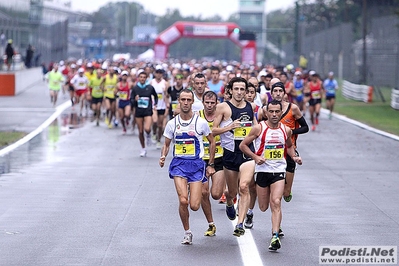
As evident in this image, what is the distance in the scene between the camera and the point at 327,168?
768 inches

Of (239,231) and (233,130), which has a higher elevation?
(233,130)

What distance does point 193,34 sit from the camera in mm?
80875

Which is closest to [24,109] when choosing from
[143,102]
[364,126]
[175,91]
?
[364,126]

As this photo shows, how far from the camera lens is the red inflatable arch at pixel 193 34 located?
79.6 meters

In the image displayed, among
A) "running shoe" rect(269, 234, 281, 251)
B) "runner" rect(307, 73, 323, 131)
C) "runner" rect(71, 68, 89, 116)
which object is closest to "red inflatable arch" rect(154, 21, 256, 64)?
"runner" rect(71, 68, 89, 116)

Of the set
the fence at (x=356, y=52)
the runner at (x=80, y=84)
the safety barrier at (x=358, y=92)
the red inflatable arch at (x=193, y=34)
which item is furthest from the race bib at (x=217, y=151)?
the red inflatable arch at (x=193, y=34)

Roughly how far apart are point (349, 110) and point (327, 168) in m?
22.6

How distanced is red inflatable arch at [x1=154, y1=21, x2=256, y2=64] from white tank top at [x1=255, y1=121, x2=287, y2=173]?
2700 inches

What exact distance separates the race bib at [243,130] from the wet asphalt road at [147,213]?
3.60 feet

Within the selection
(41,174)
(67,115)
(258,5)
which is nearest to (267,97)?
(41,174)

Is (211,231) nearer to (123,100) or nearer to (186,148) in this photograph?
(186,148)

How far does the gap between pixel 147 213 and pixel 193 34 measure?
2684 inches

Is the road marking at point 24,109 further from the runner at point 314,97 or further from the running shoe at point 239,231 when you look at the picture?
the running shoe at point 239,231

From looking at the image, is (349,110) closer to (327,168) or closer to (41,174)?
(327,168)
